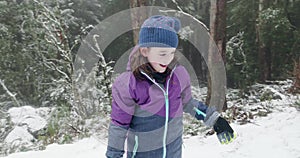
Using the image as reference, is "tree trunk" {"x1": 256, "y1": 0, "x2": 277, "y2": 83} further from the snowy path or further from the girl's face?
the girl's face

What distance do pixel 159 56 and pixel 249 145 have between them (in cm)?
201

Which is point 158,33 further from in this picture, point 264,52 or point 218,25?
point 264,52

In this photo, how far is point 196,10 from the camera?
14461 mm

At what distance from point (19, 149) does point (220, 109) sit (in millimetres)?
3338

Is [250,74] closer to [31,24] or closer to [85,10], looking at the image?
[85,10]

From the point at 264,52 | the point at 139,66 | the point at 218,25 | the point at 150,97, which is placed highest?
the point at 218,25

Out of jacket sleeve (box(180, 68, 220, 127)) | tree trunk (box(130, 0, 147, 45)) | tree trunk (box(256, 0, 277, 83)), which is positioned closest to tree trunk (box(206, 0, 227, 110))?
tree trunk (box(130, 0, 147, 45))

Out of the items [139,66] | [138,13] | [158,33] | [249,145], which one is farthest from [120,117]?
[138,13]

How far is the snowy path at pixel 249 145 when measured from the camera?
3480 mm

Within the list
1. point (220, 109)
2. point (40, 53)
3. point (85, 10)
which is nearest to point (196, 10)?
point (85, 10)

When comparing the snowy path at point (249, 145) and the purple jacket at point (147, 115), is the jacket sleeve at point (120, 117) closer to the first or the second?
the purple jacket at point (147, 115)

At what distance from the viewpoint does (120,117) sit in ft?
6.64

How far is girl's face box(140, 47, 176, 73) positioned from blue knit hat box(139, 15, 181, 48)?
0.03 metres

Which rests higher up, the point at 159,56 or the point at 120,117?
the point at 159,56
